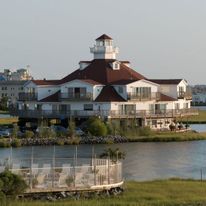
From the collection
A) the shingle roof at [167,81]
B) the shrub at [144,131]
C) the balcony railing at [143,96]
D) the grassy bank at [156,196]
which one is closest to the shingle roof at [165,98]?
the balcony railing at [143,96]

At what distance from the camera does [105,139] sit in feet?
164

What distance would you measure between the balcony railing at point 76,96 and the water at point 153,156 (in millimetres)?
8584

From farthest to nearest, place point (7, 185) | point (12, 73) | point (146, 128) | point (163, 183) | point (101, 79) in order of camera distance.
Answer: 1. point (12, 73)
2. point (101, 79)
3. point (146, 128)
4. point (163, 183)
5. point (7, 185)

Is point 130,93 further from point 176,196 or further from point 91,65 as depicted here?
point 176,196

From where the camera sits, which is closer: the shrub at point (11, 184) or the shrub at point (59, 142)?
the shrub at point (11, 184)

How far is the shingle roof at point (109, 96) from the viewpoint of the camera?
56.4 m

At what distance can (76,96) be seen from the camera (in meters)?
57.0

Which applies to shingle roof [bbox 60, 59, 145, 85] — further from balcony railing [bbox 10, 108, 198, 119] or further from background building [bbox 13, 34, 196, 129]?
balcony railing [bbox 10, 108, 198, 119]

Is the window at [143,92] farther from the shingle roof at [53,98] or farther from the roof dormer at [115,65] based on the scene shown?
the shingle roof at [53,98]

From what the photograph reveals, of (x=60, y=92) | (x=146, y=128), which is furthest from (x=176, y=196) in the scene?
(x=60, y=92)

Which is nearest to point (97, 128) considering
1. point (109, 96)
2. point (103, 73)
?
point (109, 96)

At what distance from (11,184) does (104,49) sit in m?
42.2

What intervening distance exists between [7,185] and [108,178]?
13.3 feet

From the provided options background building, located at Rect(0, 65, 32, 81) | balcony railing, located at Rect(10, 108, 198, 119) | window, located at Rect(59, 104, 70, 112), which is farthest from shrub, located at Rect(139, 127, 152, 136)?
background building, located at Rect(0, 65, 32, 81)
